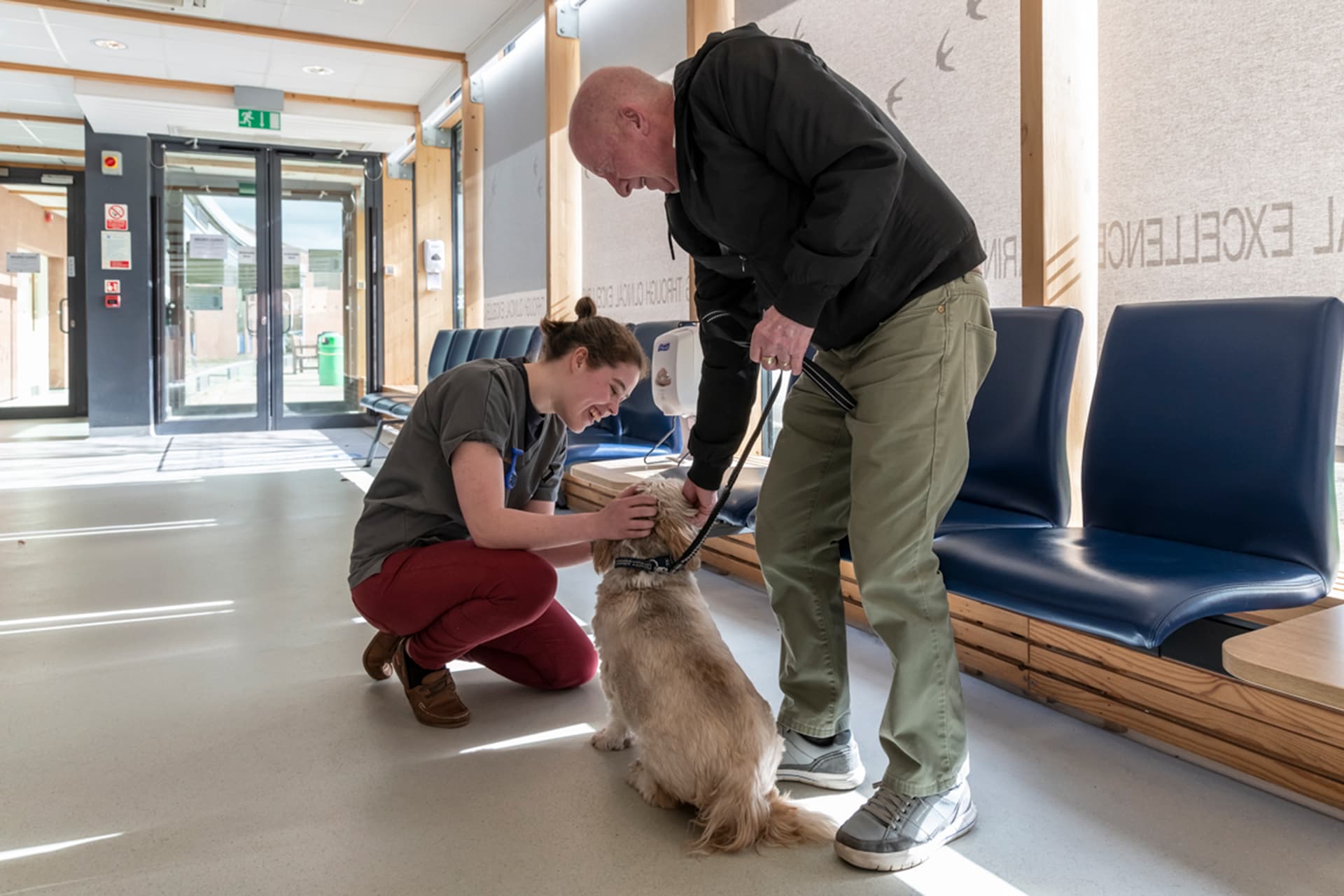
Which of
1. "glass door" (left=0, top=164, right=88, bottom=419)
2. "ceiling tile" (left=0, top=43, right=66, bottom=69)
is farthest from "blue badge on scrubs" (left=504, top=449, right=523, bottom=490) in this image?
"glass door" (left=0, top=164, right=88, bottom=419)

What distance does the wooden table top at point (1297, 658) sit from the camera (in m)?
0.89

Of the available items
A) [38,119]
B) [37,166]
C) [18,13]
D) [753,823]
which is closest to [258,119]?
[18,13]

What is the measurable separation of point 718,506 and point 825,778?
63cm

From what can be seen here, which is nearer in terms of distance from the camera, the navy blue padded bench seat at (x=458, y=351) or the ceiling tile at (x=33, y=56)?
the navy blue padded bench seat at (x=458, y=351)

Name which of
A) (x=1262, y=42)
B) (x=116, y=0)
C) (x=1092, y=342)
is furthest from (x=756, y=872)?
(x=116, y=0)

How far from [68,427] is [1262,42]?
39.6 ft

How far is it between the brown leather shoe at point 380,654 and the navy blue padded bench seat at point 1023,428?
1.13 metres

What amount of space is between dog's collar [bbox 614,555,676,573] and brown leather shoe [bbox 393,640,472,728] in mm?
757

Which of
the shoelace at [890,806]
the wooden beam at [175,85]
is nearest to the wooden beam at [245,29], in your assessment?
the wooden beam at [175,85]

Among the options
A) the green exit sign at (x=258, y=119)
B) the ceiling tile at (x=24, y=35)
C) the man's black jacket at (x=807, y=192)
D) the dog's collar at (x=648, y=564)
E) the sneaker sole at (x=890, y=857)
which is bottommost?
the sneaker sole at (x=890, y=857)

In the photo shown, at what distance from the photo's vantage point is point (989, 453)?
2342 mm

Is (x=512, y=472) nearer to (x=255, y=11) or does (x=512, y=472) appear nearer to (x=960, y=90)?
(x=960, y=90)

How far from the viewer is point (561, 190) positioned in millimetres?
6129

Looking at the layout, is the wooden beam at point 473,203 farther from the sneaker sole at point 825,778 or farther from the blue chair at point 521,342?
the sneaker sole at point 825,778
